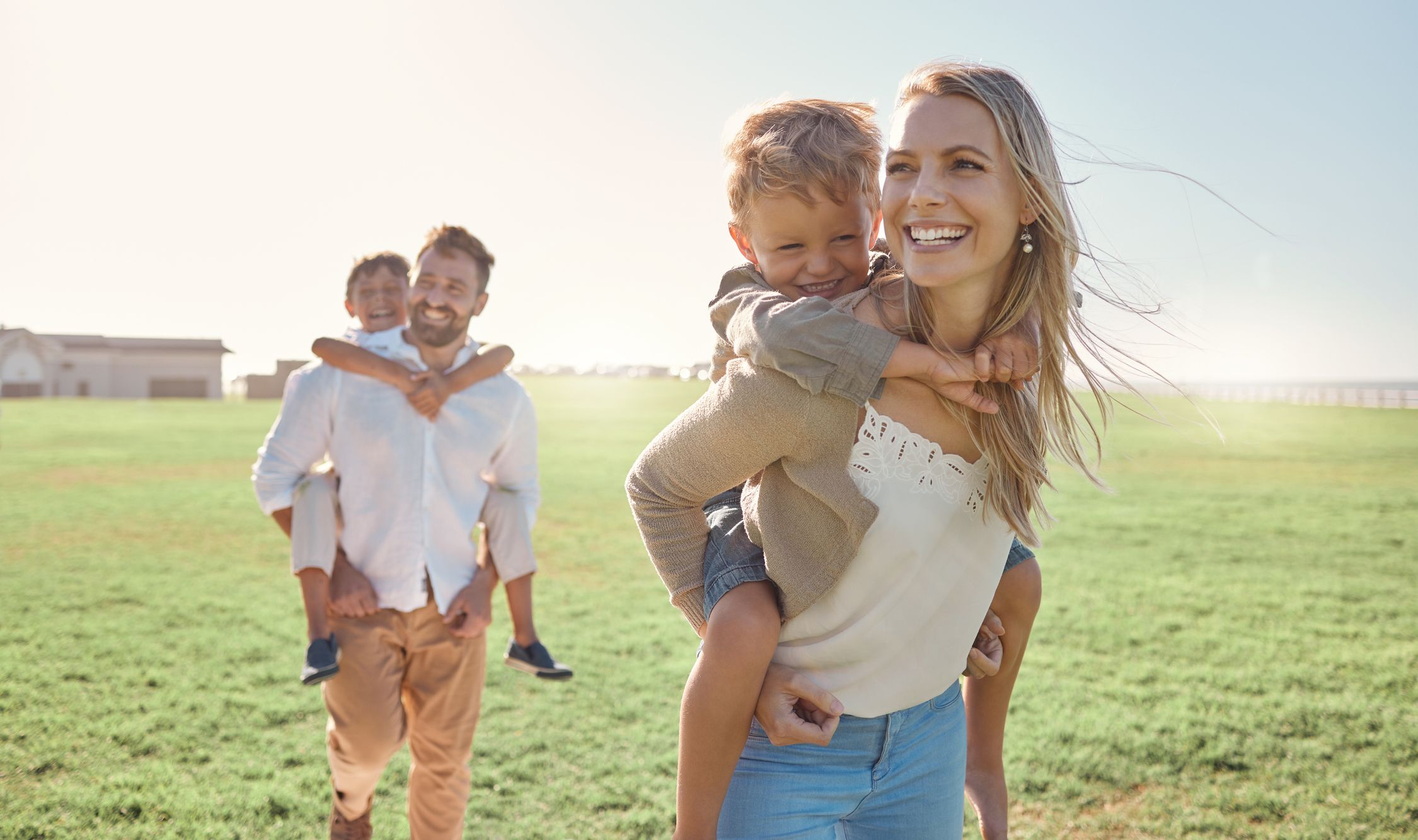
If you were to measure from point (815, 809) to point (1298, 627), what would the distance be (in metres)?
8.63

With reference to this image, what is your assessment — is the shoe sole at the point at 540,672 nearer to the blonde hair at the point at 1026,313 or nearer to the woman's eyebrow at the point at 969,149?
the blonde hair at the point at 1026,313

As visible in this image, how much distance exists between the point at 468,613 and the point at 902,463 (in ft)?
8.78

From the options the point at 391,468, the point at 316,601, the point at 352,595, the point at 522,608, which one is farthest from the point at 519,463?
the point at 316,601

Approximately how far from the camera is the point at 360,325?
4.69 meters

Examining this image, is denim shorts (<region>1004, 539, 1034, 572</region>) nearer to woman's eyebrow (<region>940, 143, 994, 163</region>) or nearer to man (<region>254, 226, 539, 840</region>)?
woman's eyebrow (<region>940, 143, 994, 163</region>)

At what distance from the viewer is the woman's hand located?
66.4 inches

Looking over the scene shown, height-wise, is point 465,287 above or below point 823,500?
above

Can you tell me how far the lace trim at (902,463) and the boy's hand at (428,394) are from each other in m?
2.68

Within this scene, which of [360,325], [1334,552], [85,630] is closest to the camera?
[360,325]

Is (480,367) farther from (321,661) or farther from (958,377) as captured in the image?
(958,377)

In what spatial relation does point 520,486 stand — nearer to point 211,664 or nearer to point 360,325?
point 360,325

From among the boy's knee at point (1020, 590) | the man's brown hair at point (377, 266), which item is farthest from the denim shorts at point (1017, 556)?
the man's brown hair at point (377, 266)

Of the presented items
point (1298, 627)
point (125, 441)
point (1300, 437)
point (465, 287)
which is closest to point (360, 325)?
point (465, 287)

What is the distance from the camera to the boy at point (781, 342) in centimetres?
163
